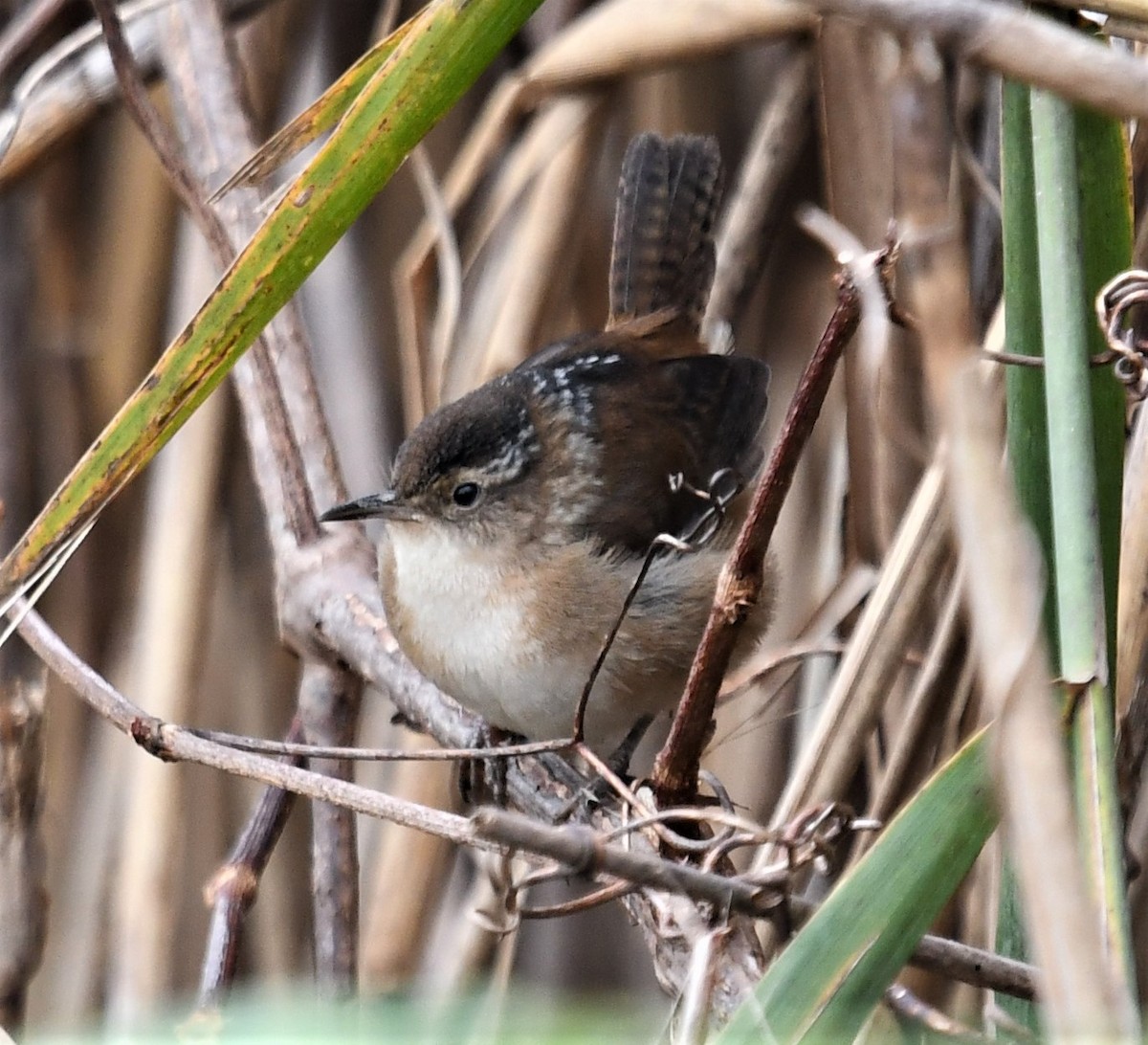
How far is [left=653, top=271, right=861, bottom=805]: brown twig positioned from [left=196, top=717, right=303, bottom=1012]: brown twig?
0.47 metres

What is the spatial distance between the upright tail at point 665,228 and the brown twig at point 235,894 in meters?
1.19

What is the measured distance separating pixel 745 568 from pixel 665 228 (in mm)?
1370

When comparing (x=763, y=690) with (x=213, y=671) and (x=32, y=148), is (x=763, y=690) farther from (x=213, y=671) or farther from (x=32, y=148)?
(x=32, y=148)

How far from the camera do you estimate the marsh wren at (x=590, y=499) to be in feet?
6.14

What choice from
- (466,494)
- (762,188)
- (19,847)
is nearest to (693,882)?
(19,847)

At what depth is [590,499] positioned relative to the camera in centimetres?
209

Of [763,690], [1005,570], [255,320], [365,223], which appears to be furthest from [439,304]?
[1005,570]

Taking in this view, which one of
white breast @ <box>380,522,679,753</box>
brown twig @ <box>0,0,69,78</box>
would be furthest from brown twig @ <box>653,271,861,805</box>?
brown twig @ <box>0,0,69,78</box>

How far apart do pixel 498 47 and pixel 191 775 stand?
1821 mm

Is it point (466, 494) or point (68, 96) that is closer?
point (466, 494)

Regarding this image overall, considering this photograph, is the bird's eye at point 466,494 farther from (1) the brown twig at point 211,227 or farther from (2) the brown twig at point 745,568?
(2) the brown twig at point 745,568

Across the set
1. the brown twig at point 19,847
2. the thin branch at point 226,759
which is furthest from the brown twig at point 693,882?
the brown twig at point 19,847

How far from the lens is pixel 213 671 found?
8.58 feet

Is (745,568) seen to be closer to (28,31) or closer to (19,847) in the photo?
(19,847)
